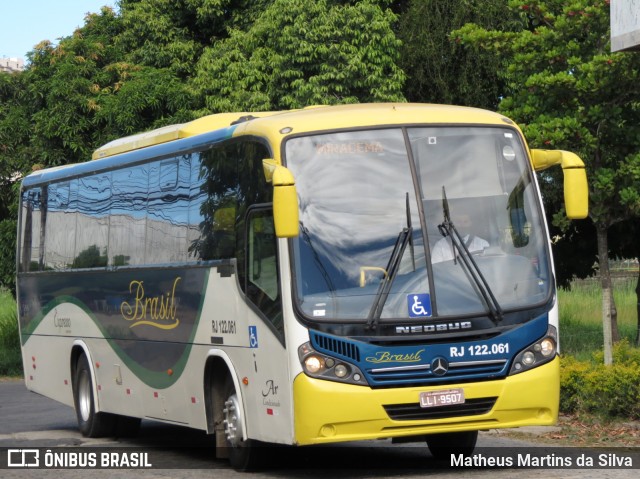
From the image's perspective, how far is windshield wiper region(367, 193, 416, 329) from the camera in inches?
438

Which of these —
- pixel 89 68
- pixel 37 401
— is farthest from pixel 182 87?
pixel 37 401

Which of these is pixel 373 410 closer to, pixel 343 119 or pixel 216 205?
pixel 343 119

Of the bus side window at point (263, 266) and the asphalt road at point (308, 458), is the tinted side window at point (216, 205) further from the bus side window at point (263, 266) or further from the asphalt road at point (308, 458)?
the asphalt road at point (308, 458)

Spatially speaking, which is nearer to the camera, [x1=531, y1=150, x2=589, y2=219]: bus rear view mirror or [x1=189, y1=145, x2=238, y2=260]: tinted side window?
[x1=531, y1=150, x2=589, y2=219]: bus rear view mirror

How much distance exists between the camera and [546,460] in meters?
12.6

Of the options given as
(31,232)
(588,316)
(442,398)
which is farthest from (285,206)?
(588,316)

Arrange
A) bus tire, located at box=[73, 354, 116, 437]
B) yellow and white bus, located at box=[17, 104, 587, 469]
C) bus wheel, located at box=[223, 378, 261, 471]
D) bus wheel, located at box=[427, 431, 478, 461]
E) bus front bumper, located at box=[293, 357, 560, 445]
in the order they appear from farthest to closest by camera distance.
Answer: bus tire, located at box=[73, 354, 116, 437] → bus wheel, located at box=[427, 431, 478, 461] → bus wheel, located at box=[223, 378, 261, 471] → yellow and white bus, located at box=[17, 104, 587, 469] → bus front bumper, located at box=[293, 357, 560, 445]

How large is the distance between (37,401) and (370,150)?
1481cm

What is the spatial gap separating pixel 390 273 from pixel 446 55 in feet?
65.3

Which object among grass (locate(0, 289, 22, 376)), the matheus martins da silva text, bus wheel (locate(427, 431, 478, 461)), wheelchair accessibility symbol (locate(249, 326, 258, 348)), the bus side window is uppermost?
the bus side window

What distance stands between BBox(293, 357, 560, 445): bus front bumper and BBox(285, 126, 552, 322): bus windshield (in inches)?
22.4

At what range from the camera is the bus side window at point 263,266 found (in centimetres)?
1152

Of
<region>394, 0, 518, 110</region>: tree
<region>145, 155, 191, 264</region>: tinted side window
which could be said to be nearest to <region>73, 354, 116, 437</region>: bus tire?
<region>145, 155, 191, 264</region>: tinted side window

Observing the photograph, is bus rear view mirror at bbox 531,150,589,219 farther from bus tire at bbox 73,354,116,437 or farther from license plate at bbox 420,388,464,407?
bus tire at bbox 73,354,116,437
